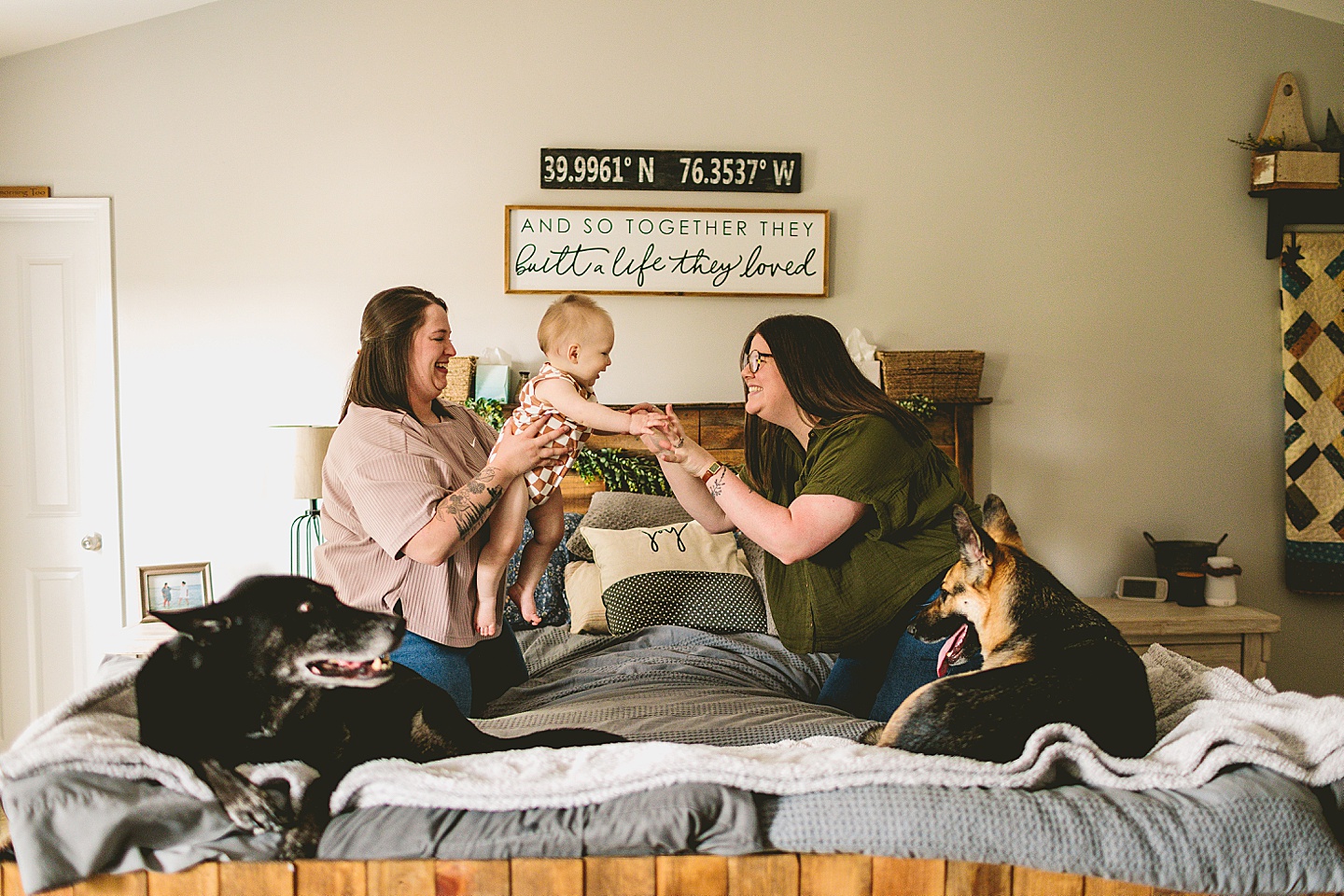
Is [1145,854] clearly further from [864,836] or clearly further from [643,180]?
[643,180]

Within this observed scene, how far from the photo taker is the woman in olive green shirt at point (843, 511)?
162cm

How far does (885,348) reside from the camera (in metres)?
3.38

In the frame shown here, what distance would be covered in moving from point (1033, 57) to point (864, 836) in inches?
123

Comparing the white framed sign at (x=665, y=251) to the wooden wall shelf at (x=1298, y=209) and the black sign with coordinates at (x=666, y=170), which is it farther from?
the wooden wall shelf at (x=1298, y=209)

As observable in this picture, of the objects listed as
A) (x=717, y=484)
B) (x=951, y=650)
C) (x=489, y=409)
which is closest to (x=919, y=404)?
(x=489, y=409)

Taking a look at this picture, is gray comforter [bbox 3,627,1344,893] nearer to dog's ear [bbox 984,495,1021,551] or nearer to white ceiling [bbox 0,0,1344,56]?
dog's ear [bbox 984,495,1021,551]

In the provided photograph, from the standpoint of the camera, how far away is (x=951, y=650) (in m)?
1.48

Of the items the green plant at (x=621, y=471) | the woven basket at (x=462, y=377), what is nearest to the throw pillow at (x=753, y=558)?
the green plant at (x=621, y=471)

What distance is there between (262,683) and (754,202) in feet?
8.64

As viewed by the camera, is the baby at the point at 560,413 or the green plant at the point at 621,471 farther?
the green plant at the point at 621,471

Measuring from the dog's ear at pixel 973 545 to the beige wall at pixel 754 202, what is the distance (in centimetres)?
199

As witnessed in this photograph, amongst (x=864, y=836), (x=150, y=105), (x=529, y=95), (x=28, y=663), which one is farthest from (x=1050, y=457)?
(x=28, y=663)

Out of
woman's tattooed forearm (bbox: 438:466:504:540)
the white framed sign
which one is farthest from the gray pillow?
woman's tattooed forearm (bbox: 438:466:504:540)

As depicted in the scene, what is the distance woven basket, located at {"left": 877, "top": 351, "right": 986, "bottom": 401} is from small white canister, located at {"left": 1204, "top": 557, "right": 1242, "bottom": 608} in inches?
41.5
